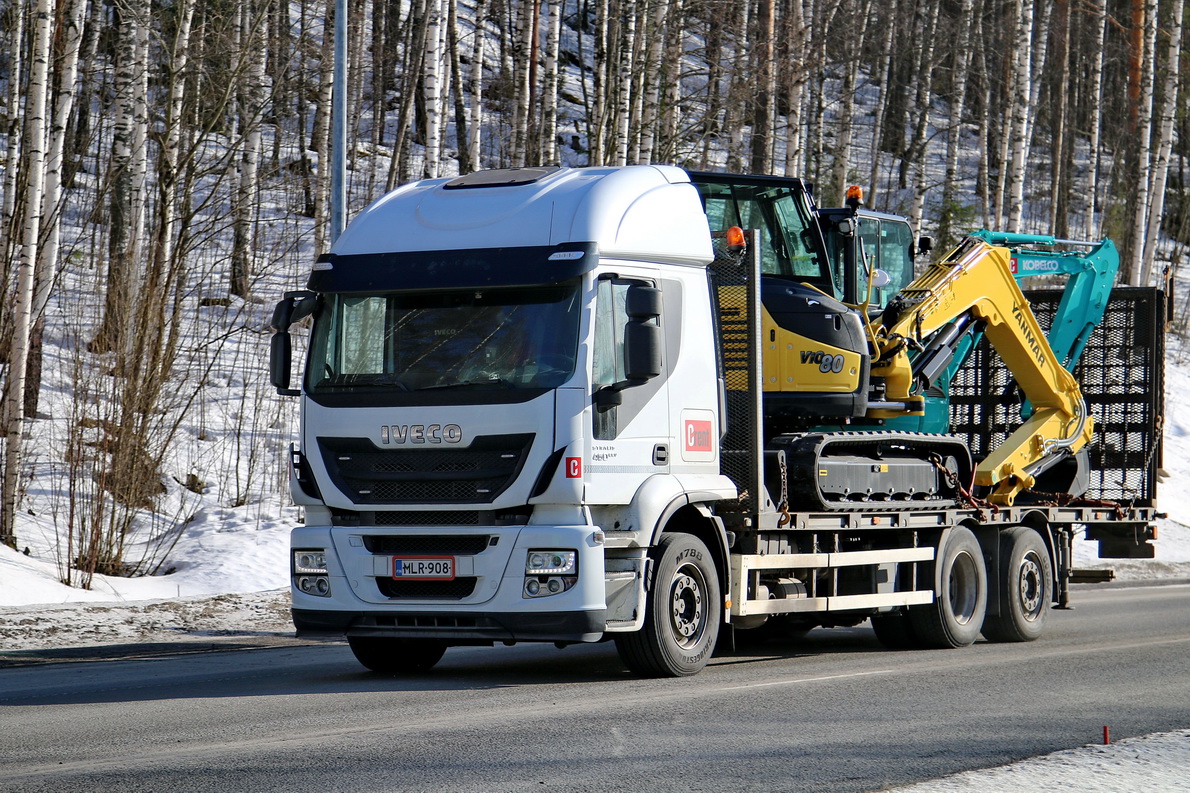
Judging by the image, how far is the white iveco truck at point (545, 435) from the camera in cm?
881

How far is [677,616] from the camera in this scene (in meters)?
9.59

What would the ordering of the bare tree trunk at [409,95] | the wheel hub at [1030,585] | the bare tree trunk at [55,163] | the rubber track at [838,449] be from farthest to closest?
1. the bare tree trunk at [409,95]
2. the bare tree trunk at [55,163]
3. the wheel hub at [1030,585]
4. the rubber track at [838,449]

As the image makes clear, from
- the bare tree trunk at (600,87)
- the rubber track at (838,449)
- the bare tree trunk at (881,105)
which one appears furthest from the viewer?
the bare tree trunk at (881,105)

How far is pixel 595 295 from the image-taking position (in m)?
9.01

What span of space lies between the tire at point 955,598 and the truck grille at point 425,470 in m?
4.83

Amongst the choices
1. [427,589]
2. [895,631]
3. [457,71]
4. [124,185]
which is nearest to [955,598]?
[895,631]

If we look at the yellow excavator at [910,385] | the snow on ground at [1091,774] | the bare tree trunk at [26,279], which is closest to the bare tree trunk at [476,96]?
the bare tree trunk at [26,279]

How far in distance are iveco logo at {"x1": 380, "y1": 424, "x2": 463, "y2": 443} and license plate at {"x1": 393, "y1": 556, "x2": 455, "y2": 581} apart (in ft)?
2.41

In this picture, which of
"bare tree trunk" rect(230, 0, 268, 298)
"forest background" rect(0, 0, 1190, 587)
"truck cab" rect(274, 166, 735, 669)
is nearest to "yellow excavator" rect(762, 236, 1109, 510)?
"truck cab" rect(274, 166, 735, 669)

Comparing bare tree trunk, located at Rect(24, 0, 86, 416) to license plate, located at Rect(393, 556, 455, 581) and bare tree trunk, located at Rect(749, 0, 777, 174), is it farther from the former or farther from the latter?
bare tree trunk, located at Rect(749, 0, 777, 174)

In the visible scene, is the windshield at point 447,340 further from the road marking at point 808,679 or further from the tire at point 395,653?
the road marking at point 808,679

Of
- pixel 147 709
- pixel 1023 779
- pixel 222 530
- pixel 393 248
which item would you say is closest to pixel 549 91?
pixel 222 530

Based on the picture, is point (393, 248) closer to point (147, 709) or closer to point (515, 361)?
point (515, 361)

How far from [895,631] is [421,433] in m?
5.33
